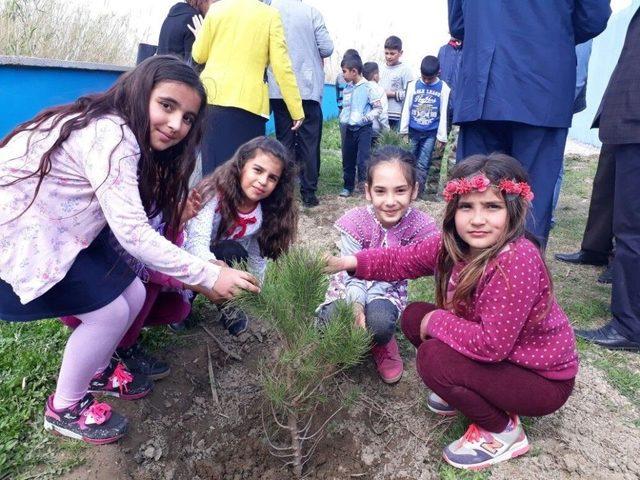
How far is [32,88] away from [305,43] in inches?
89.1

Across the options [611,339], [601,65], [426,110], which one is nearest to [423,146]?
[426,110]

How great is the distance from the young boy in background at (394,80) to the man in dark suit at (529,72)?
3.26 m

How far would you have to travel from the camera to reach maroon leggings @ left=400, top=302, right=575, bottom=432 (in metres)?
1.58

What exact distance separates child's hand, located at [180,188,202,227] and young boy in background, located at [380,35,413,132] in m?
4.07

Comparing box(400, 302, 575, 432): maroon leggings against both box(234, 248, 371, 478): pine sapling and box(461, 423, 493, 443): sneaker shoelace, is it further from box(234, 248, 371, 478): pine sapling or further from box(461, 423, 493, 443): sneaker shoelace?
box(234, 248, 371, 478): pine sapling

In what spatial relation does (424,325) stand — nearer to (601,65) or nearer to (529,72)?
(529,72)

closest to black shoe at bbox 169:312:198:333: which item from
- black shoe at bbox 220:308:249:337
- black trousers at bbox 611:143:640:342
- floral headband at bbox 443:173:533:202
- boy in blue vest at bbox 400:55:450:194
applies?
black shoe at bbox 220:308:249:337

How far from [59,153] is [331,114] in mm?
10543

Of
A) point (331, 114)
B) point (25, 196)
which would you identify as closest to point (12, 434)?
point (25, 196)

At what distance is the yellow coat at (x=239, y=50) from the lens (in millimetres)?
3283

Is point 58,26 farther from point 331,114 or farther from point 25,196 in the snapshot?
point 331,114

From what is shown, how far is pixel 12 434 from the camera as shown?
1674mm

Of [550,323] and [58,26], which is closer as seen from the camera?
[550,323]

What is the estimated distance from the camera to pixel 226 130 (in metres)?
3.45
